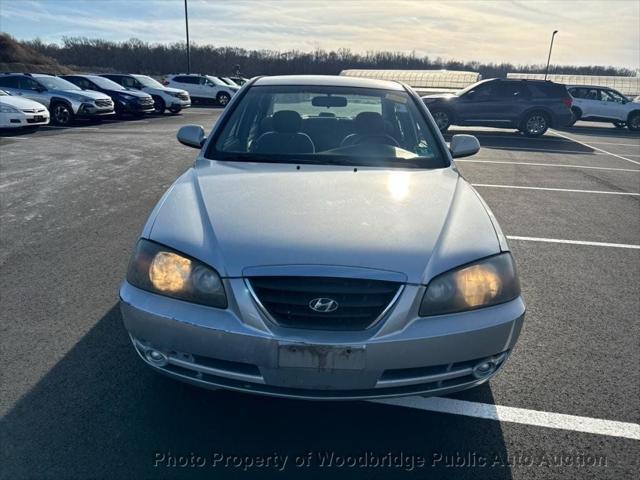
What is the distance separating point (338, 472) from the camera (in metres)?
2.09

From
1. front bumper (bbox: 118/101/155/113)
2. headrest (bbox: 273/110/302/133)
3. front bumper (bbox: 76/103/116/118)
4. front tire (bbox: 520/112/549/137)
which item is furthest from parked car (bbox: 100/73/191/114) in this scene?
headrest (bbox: 273/110/302/133)

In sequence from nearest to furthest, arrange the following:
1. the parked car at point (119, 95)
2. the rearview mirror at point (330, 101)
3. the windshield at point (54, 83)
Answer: the rearview mirror at point (330, 101), the windshield at point (54, 83), the parked car at point (119, 95)

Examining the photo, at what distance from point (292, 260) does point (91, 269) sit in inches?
113

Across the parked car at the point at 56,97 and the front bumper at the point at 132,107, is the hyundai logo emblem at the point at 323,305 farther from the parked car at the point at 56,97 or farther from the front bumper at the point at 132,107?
the front bumper at the point at 132,107

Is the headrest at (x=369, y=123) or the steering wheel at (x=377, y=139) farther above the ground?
the headrest at (x=369, y=123)

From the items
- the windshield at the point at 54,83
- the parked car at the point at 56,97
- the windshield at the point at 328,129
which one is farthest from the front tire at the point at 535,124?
the windshield at the point at 54,83

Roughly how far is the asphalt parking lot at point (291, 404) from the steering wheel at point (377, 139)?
1.63 m

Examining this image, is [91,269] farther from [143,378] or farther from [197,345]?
[197,345]

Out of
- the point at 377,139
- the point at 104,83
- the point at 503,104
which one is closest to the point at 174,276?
the point at 377,139

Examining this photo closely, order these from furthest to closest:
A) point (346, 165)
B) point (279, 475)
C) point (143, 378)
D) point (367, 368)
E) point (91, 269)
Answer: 1. point (91, 269)
2. point (346, 165)
3. point (143, 378)
4. point (279, 475)
5. point (367, 368)

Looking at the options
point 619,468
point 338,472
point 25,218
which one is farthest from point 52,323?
point 619,468

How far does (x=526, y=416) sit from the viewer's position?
8.17 ft

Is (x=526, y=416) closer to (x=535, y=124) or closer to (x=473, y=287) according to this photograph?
(x=473, y=287)

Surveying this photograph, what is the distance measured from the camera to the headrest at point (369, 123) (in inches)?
137
